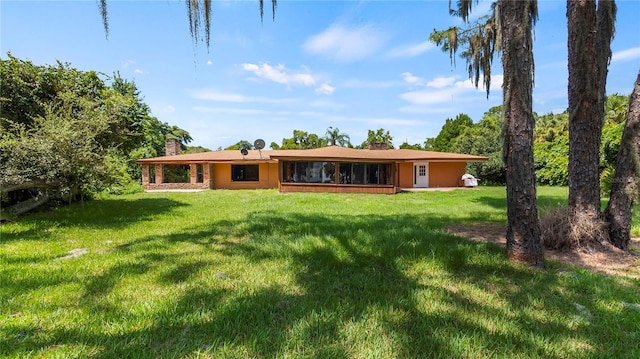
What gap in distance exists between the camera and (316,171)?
19.1 m

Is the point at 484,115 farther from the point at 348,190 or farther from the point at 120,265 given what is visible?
the point at 120,265

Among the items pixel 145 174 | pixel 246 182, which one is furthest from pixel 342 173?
pixel 145 174

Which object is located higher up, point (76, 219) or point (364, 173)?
point (364, 173)

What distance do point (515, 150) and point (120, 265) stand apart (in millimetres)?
5491

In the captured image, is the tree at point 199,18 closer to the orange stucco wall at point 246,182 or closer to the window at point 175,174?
the orange stucco wall at point 246,182

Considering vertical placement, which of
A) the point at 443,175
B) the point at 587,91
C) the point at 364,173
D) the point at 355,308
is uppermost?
the point at 587,91

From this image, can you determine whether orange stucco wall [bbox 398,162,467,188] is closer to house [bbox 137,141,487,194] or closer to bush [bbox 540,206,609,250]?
house [bbox 137,141,487,194]

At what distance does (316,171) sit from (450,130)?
1197 inches

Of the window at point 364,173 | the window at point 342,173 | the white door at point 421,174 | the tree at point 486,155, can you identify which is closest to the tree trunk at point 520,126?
the window at point 342,173

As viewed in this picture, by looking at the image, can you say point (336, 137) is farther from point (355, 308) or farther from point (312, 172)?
point (355, 308)

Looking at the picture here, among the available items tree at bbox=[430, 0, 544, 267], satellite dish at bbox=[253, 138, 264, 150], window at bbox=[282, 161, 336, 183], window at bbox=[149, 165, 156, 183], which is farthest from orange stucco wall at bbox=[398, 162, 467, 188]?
window at bbox=[149, 165, 156, 183]

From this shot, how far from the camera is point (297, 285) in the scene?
11.1ft

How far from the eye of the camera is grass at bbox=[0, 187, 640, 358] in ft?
7.27

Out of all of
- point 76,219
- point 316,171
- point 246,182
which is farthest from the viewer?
point 246,182
